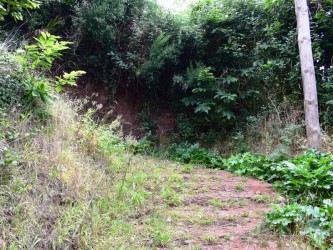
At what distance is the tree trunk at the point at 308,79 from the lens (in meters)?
5.25

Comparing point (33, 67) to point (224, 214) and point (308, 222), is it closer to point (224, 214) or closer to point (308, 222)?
point (224, 214)

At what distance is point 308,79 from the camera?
553 centimetres

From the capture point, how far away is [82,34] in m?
6.18

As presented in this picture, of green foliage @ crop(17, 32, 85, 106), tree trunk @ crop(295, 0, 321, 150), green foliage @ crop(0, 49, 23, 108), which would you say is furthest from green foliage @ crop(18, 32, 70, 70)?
tree trunk @ crop(295, 0, 321, 150)

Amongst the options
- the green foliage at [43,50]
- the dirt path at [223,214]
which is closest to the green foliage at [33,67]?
the green foliage at [43,50]

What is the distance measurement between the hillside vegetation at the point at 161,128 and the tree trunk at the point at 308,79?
33 cm

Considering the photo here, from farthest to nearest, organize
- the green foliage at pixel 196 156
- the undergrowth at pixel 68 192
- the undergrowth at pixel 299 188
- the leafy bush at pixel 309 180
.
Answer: the green foliage at pixel 196 156 < the leafy bush at pixel 309 180 < the undergrowth at pixel 299 188 < the undergrowth at pixel 68 192

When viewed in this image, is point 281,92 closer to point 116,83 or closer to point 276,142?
point 276,142

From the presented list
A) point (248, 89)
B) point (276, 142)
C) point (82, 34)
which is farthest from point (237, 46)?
point (82, 34)

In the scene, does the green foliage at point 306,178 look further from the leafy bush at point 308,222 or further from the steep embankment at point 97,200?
the leafy bush at point 308,222

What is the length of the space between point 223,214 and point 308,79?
145 inches

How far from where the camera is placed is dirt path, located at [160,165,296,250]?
8.37 feet

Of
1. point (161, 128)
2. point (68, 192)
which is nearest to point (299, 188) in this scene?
point (68, 192)

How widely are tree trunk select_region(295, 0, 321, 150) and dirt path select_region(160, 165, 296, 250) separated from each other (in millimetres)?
1758
